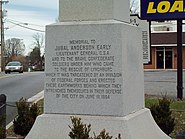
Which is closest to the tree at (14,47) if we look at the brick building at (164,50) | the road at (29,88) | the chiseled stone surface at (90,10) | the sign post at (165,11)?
the brick building at (164,50)

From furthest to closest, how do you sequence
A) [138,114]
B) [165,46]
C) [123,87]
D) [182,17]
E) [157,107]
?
[165,46] → [182,17] → [157,107] → [138,114] → [123,87]

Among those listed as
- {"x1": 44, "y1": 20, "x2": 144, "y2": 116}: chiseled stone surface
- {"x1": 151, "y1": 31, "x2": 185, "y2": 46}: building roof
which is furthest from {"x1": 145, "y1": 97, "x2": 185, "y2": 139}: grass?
{"x1": 151, "y1": 31, "x2": 185, "y2": 46}: building roof

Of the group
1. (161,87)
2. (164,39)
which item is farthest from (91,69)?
(164,39)

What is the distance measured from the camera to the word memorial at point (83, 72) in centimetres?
624

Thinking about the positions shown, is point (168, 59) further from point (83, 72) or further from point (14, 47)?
point (14, 47)

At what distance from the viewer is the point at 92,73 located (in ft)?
20.7

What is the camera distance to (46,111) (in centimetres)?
659

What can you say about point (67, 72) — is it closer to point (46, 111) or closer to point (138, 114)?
point (46, 111)

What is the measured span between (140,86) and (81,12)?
1535 millimetres

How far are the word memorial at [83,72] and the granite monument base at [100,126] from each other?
1.12ft

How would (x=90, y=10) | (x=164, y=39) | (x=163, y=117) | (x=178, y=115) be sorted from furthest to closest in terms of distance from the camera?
(x=164, y=39) → (x=178, y=115) → (x=163, y=117) → (x=90, y=10)

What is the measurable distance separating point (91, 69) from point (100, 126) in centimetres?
84

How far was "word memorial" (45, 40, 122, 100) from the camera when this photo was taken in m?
6.24

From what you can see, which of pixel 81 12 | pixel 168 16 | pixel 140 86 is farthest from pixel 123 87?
pixel 168 16
